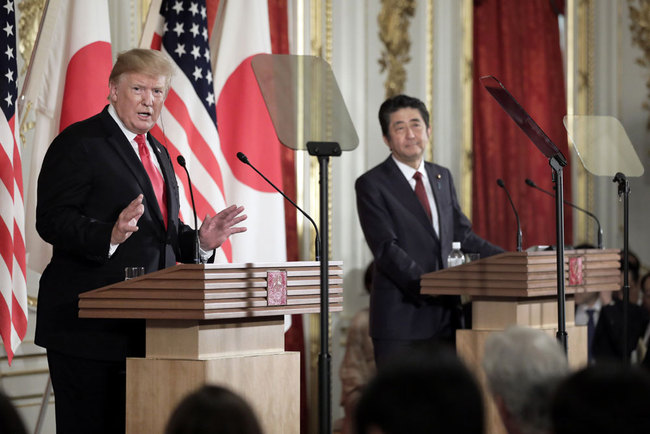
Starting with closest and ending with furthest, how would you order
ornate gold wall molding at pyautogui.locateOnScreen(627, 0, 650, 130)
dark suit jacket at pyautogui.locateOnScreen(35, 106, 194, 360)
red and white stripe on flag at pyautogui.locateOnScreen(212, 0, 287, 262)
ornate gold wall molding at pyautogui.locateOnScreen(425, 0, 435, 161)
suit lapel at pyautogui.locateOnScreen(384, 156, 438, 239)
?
1. dark suit jacket at pyautogui.locateOnScreen(35, 106, 194, 360)
2. suit lapel at pyautogui.locateOnScreen(384, 156, 438, 239)
3. red and white stripe on flag at pyautogui.locateOnScreen(212, 0, 287, 262)
4. ornate gold wall molding at pyautogui.locateOnScreen(425, 0, 435, 161)
5. ornate gold wall molding at pyautogui.locateOnScreen(627, 0, 650, 130)

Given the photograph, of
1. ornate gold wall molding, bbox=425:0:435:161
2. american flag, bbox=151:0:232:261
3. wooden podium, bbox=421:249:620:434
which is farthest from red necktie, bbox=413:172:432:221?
ornate gold wall molding, bbox=425:0:435:161

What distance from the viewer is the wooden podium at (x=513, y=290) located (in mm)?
4238

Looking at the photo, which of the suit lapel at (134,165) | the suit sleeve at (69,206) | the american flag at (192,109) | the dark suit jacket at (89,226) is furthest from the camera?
the american flag at (192,109)

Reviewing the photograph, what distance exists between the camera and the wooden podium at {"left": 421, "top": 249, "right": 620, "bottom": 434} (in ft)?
13.9

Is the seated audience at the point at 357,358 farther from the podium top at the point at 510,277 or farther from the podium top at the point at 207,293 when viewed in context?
the podium top at the point at 207,293

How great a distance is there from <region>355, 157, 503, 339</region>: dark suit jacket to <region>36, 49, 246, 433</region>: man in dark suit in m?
1.21

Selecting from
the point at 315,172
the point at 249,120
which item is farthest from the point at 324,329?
the point at 315,172

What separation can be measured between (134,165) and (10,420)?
230 cm

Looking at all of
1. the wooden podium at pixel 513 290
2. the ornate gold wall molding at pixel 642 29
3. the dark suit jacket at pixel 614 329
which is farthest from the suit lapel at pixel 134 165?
the ornate gold wall molding at pixel 642 29

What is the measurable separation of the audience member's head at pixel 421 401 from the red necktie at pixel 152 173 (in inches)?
91.6

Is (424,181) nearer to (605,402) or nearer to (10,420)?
(605,402)

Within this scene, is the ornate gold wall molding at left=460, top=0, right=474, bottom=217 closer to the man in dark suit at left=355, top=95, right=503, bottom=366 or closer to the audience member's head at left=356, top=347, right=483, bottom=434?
the man in dark suit at left=355, top=95, right=503, bottom=366

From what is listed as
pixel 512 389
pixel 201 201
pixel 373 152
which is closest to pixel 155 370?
pixel 512 389

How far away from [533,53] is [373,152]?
1.78m
